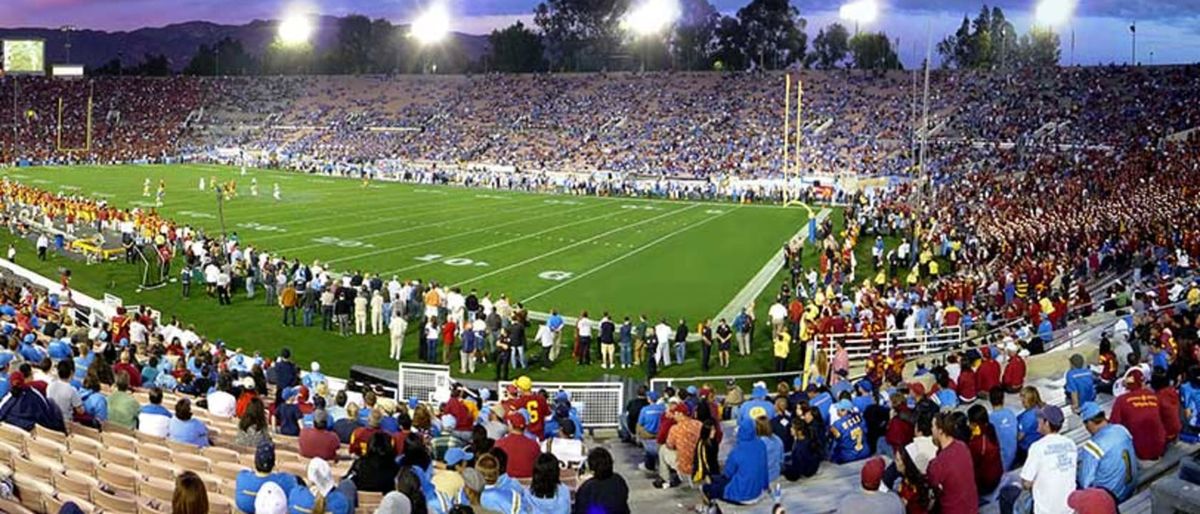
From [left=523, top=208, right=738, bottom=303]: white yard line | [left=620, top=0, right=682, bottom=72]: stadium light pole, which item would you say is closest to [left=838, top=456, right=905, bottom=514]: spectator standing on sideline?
[left=523, top=208, right=738, bottom=303]: white yard line

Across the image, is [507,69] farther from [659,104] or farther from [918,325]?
[918,325]

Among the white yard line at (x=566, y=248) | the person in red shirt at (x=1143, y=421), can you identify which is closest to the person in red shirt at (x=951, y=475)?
the person in red shirt at (x=1143, y=421)

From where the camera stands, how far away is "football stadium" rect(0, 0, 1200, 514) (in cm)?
760

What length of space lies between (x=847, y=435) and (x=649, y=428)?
6.25 ft

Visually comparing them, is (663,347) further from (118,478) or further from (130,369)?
(118,478)

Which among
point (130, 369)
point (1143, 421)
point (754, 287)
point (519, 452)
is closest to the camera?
point (519, 452)

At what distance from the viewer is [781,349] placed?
1772 cm

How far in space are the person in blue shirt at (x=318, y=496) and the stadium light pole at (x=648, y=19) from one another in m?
73.1

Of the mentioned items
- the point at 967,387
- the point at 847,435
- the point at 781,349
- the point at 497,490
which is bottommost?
the point at 781,349

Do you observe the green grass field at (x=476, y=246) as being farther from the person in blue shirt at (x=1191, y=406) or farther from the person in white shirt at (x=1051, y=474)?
the person in white shirt at (x=1051, y=474)

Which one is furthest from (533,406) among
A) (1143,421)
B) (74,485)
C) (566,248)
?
(566,248)

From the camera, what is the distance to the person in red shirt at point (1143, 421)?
8539mm

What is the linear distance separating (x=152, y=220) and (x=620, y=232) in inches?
551

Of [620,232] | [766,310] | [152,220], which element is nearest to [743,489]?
[766,310]
